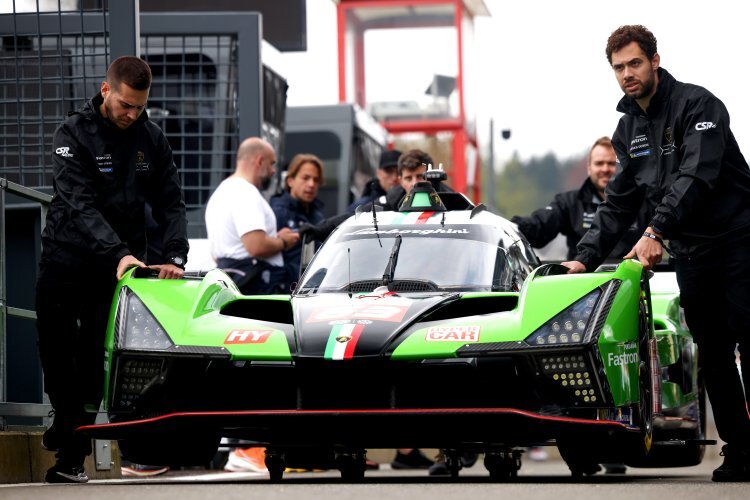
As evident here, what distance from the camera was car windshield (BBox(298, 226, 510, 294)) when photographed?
8.70 meters

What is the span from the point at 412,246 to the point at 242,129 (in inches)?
181

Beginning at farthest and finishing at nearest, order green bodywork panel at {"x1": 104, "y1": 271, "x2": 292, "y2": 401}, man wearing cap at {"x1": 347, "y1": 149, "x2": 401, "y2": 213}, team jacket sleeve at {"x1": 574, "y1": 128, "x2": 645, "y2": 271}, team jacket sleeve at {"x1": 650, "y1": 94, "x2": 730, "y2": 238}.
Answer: man wearing cap at {"x1": 347, "y1": 149, "x2": 401, "y2": 213}, team jacket sleeve at {"x1": 574, "y1": 128, "x2": 645, "y2": 271}, team jacket sleeve at {"x1": 650, "y1": 94, "x2": 730, "y2": 238}, green bodywork panel at {"x1": 104, "y1": 271, "x2": 292, "y2": 401}

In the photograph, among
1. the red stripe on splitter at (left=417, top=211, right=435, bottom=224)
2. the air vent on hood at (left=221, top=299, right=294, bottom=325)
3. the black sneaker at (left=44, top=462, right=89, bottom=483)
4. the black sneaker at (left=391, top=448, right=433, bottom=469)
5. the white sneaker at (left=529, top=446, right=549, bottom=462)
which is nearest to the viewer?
the air vent on hood at (left=221, top=299, right=294, bottom=325)

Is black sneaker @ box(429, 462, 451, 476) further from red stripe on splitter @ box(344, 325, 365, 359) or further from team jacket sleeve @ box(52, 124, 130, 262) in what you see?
red stripe on splitter @ box(344, 325, 365, 359)

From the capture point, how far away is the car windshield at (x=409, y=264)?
870 cm

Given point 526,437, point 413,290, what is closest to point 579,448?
point 526,437

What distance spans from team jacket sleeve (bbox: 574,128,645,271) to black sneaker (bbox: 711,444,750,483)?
1315 mm

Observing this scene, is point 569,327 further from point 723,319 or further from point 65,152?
point 65,152

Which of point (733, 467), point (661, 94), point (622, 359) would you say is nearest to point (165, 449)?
point (622, 359)

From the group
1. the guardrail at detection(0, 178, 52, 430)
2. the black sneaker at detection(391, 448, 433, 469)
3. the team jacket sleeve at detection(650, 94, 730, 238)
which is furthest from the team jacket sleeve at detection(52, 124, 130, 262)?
the black sneaker at detection(391, 448, 433, 469)

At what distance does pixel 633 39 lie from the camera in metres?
8.67

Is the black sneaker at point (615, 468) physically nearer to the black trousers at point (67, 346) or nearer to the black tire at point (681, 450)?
the black tire at point (681, 450)

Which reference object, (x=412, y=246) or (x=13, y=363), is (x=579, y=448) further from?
(x=13, y=363)

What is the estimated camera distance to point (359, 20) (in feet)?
135
